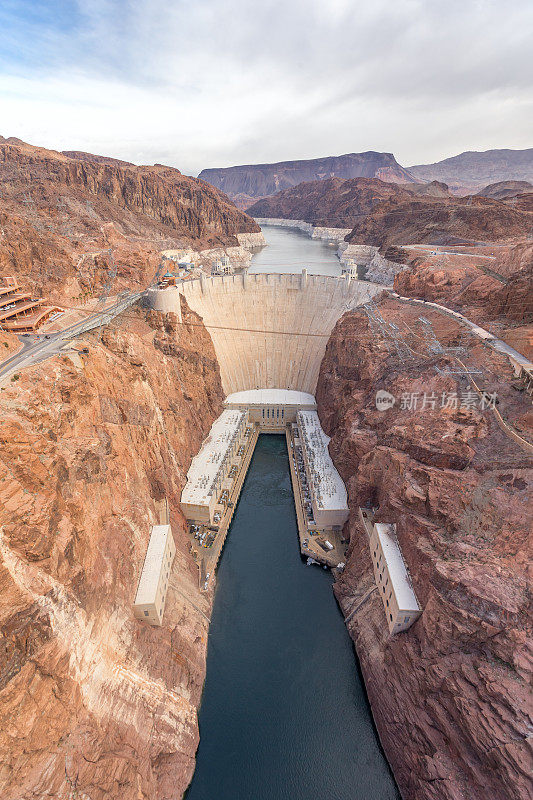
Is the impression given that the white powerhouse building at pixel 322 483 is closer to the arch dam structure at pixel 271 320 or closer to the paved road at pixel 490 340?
the arch dam structure at pixel 271 320

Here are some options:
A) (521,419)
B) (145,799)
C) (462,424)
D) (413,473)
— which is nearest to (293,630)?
(145,799)

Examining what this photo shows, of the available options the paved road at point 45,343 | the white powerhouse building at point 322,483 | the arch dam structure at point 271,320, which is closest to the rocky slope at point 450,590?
the white powerhouse building at point 322,483

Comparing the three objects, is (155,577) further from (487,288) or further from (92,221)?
(92,221)

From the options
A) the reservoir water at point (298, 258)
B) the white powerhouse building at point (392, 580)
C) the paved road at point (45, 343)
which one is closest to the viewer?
the white powerhouse building at point (392, 580)

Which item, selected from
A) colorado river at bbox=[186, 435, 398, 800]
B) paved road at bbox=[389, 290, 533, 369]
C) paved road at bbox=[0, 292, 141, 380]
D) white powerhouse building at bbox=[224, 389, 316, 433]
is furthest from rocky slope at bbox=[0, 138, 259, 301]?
paved road at bbox=[389, 290, 533, 369]

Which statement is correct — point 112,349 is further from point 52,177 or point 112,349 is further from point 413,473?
point 52,177
